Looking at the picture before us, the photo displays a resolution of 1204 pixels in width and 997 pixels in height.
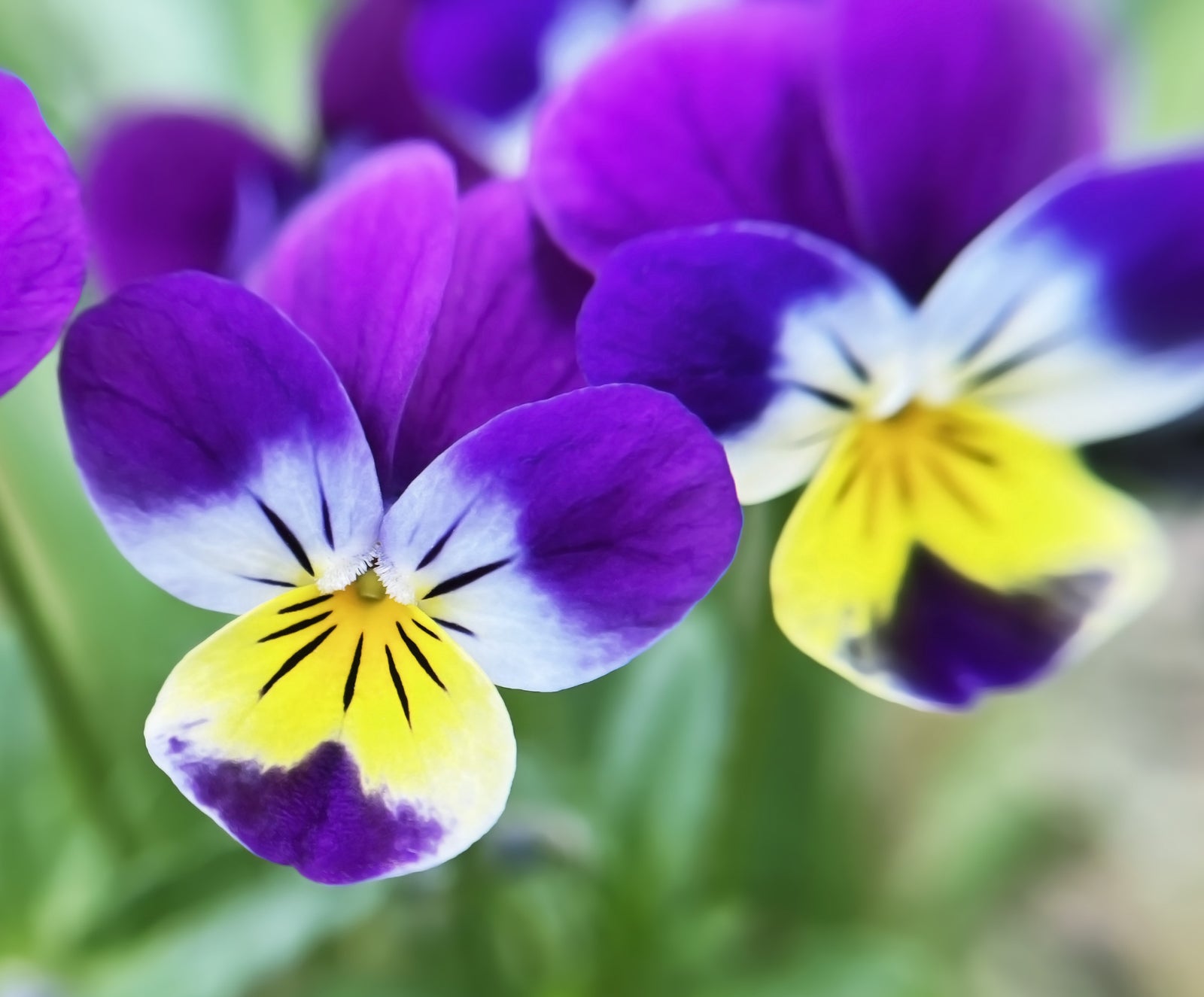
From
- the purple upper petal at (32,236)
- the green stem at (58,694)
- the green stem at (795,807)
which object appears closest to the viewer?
the purple upper petal at (32,236)

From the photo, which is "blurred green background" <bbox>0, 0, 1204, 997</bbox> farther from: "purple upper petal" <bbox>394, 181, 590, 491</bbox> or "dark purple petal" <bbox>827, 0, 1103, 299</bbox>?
"purple upper petal" <bbox>394, 181, 590, 491</bbox>

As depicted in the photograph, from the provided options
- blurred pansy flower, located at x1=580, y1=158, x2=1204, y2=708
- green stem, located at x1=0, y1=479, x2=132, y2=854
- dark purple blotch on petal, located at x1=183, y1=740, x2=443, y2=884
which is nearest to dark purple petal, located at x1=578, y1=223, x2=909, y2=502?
blurred pansy flower, located at x1=580, y1=158, x2=1204, y2=708

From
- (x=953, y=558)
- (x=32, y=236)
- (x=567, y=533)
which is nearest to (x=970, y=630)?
(x=953, y=558)

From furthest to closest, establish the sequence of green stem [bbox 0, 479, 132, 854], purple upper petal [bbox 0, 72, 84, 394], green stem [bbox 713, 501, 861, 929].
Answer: green stem [bbox 713, 501, 861, 929] < green stem [bbox 0, 479, 132, 854] < purple upper petal [bbox 0, 72, 84, 394]

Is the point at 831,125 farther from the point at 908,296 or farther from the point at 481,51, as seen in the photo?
the point at 481,51

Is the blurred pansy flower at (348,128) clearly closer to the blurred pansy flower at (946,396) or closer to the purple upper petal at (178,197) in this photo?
the purple upper petal at (178,197)

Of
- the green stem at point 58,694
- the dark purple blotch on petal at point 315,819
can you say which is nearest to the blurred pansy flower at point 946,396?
the dark purple blotch on petal at point 315,819

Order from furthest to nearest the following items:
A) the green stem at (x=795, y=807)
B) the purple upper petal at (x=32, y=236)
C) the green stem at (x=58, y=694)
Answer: the green stem at (x=795, y=807) → the green stem at (x=58, y=694) → the purple upper petal at (x=32, y=236)
